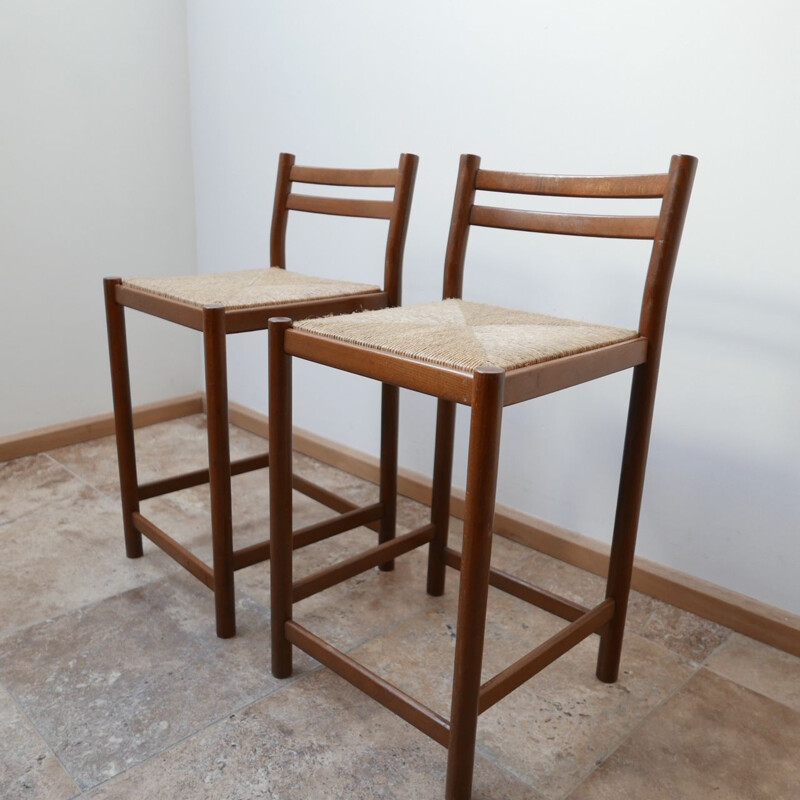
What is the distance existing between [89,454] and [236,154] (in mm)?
1034

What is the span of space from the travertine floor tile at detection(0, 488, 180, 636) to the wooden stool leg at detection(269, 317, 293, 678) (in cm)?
47

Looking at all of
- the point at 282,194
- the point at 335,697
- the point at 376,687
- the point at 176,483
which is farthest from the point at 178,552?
the point at 282,194

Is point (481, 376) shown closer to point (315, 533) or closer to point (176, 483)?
point (315, 533)

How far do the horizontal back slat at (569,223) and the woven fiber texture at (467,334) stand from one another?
146mm

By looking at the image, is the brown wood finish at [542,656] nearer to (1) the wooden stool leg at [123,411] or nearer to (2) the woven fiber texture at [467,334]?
(2) the woven fiber texture at [467,334]

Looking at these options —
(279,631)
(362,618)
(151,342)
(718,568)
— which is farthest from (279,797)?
(151,342)

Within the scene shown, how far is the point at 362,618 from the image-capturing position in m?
1.53

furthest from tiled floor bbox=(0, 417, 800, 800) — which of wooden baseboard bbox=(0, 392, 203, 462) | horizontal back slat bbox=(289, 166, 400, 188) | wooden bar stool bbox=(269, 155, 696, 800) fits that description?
horizontal back slat bbox=(289, 166, 400, 188)

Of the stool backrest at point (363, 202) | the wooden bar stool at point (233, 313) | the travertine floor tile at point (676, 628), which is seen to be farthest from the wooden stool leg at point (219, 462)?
the travertine floor tile at point (676, 628)

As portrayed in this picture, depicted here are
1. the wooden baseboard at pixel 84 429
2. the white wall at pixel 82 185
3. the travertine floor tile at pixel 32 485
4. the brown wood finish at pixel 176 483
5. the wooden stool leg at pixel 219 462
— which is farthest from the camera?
the wooden baseboard at pixel 84 429

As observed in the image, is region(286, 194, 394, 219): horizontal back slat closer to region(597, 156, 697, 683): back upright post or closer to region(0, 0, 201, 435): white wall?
region(597, 156, 697, 683): back upright post

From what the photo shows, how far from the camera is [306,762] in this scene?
1.15 m

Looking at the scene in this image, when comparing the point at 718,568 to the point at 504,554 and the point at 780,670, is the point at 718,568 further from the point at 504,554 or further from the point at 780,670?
the point at 504,554

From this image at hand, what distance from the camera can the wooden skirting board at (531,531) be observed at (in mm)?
1481
